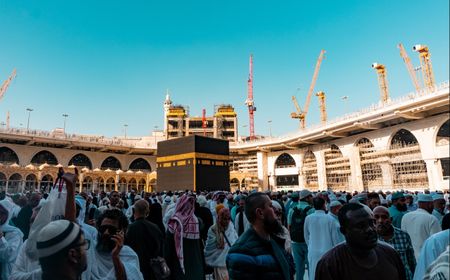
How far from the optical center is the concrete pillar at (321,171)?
34.1m

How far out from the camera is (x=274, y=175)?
137 ft

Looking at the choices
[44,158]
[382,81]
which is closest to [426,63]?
[382,81]

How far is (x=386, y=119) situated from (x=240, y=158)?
2488cm

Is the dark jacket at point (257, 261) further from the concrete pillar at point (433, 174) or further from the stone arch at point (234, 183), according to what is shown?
the stone arch at point (234, 183)

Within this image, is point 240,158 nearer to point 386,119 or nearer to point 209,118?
point 209,118

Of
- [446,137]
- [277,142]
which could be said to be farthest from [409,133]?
[277,142]

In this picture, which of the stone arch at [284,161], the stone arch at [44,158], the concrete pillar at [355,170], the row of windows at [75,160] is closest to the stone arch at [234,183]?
the stone arch at [284,161]

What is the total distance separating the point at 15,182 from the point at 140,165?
1668 centimetres

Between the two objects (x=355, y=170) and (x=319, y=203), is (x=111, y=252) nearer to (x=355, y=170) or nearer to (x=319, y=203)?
(x=319, y=203)

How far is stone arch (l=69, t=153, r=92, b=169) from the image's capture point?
Answer: 38562mm

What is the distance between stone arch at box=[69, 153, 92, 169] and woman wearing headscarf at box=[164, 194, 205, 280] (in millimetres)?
39459

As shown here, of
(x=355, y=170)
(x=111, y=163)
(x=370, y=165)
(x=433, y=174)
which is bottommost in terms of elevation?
(x=433, y=174)

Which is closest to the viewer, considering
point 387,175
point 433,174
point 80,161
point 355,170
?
point 433,174

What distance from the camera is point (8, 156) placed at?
33.5 m
